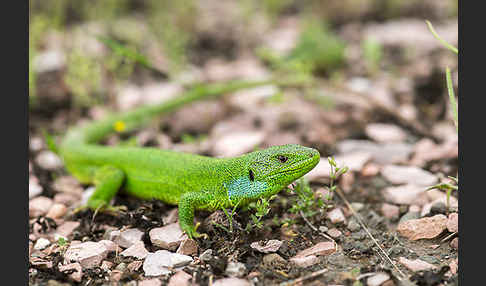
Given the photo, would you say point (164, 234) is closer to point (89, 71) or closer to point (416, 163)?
point (416, 163)

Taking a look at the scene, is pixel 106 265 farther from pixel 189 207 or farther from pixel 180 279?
pixel 189 207

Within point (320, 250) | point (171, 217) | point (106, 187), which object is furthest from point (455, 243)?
point (106, 187)

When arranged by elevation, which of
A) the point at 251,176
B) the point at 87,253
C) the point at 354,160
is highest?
the point at 251,176

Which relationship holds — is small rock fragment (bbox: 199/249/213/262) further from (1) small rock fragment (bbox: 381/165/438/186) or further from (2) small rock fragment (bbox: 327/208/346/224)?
(1) small rock fragment (bbox: 381/165/438/186)

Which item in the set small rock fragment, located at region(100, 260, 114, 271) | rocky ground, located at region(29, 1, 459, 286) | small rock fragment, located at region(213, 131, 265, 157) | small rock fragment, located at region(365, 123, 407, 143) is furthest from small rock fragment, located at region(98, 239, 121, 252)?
small rock fragment, located at region(365, 123, 407, 143)

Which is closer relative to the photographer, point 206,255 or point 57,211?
point 206,255
